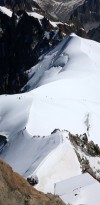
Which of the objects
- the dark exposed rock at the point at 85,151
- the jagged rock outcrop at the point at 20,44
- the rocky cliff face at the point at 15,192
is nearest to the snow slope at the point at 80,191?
the dark exposed rock at the point at 85,151

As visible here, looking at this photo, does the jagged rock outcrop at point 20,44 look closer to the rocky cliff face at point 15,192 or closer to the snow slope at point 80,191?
the snow slope at point 80,191

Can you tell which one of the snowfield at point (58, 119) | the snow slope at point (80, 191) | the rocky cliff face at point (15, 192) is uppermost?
the rocky cliff face at point (15, 192)

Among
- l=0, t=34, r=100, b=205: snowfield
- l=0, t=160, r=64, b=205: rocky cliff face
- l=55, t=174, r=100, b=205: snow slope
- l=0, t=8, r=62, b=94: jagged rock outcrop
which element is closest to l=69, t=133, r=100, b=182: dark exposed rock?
l=0, t=34, r=100, b=205: snowfield

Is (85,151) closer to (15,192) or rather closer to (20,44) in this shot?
(15,192)

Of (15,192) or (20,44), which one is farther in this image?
(20,44)

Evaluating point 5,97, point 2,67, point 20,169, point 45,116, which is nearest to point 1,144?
point 45,116

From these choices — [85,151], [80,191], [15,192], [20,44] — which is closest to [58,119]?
[85,151]

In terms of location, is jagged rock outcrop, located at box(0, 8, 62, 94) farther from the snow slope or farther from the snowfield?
the snow slope
